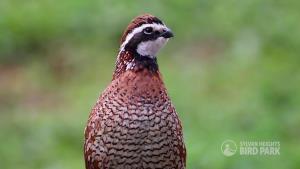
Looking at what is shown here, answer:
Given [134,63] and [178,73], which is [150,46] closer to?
[134,63]

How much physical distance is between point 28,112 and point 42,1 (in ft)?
7.55

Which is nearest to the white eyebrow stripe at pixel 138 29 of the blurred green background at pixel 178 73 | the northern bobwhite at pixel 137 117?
the northern bobwhite at pixel 137 117

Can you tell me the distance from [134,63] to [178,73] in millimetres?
4619

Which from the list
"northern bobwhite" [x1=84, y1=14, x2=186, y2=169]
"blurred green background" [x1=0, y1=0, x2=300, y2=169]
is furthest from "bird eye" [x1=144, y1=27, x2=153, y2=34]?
"blurred green background" [x1=0, y1=0, x2=300, y2=169]

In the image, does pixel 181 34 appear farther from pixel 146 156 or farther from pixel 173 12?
pixel 146 156

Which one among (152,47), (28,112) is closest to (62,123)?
(28,112)

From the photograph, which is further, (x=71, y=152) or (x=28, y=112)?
(x=28, y=112)

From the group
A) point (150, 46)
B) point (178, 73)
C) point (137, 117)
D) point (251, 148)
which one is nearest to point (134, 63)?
point (150, 46)

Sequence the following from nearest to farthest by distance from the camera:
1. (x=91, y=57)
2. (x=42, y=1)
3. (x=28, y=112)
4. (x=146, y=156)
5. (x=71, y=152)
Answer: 1. (x=146, y=156)
2. (x=71, y=152)
3. (x=28, y=112)
4. (x=91, y=57)
5. (x=42, y=1)

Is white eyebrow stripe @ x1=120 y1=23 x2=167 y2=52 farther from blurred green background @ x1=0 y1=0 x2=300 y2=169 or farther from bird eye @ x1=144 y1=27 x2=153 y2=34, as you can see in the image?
blurred green background @ x1=0 y1=0 x2=300 y2=169

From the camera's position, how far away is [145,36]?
243 inches

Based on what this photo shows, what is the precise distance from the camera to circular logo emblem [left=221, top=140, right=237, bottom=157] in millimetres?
8902

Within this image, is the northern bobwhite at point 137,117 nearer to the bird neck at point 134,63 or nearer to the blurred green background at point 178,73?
the bird neck at point 134,63

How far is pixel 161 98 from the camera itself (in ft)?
20.2
